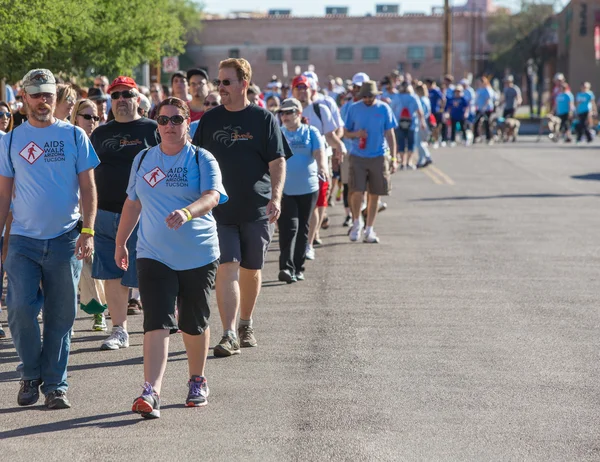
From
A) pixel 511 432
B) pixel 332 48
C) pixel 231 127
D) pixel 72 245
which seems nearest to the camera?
pixel 511 432

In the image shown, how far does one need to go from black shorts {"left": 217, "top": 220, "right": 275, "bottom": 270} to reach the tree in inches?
228

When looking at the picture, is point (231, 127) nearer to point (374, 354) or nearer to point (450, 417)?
point (374, 354)

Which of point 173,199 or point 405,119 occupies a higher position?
point 173,199

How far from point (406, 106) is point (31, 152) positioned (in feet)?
63.7

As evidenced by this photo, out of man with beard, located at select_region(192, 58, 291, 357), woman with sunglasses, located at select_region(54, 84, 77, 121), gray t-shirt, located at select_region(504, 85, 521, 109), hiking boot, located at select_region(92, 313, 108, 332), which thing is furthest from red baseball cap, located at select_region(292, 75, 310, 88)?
gray t-shirt, located at select_region(504, 85, 521, 109)

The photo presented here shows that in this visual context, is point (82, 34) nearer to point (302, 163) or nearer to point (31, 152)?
point (302, 163)

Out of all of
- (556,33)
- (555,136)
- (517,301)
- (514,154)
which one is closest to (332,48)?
(556,33)

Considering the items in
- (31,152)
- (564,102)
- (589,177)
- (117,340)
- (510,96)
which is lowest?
(589,177)

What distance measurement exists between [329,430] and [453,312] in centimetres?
397

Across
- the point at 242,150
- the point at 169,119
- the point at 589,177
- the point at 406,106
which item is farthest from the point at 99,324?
the point at 589,177

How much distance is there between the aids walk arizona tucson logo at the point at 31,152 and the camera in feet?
23.0

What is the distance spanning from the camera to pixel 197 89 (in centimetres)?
1128

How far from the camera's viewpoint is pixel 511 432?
6.40 m

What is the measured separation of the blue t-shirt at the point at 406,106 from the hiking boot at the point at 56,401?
19.2 metres
